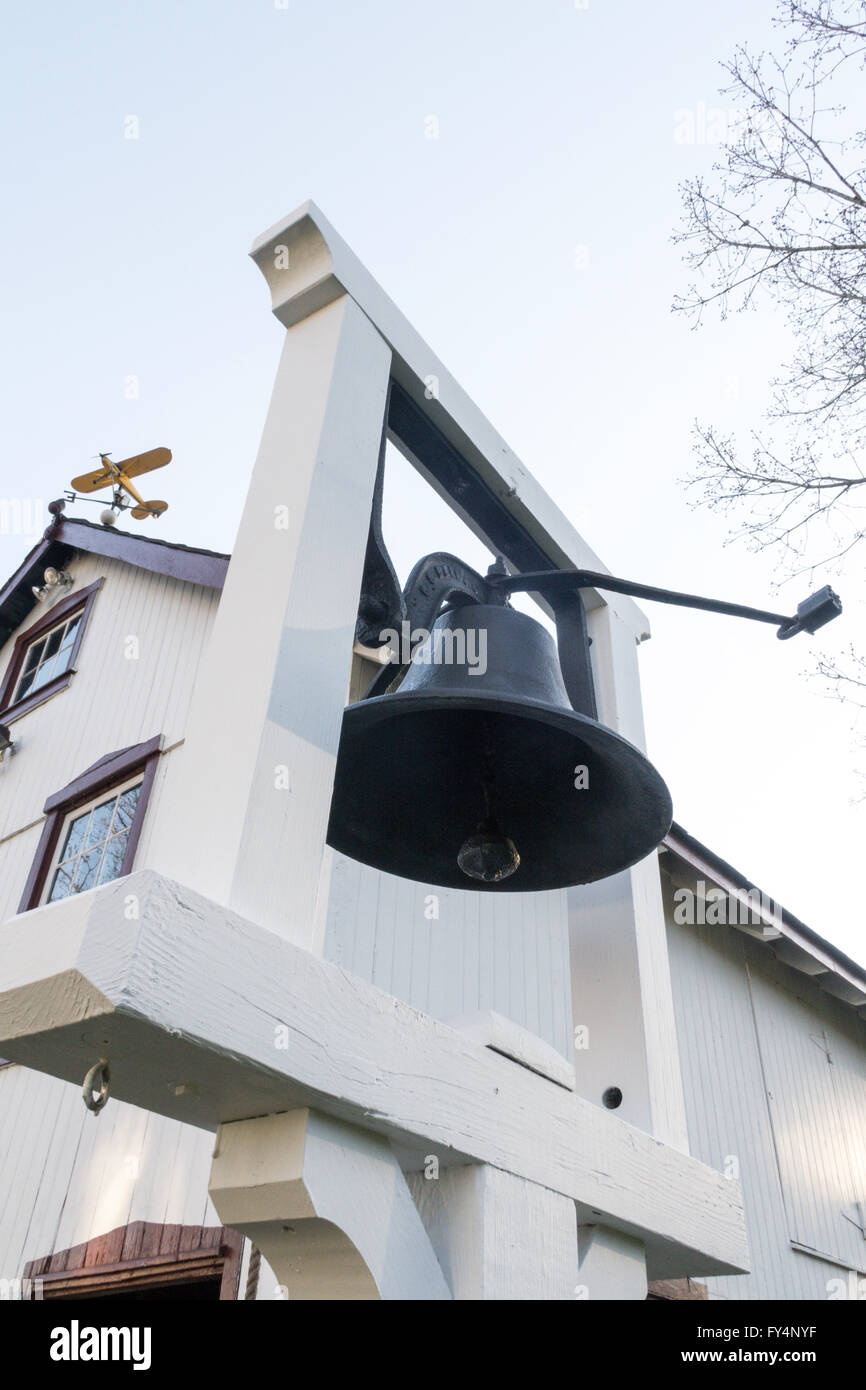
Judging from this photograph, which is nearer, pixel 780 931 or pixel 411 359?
pixel 411 359

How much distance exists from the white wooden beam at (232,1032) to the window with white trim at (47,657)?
8.07m

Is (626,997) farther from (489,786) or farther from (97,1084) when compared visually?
(97,1084)

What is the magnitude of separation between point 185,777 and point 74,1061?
38cm

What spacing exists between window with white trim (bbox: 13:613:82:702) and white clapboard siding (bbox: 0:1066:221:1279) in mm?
3948

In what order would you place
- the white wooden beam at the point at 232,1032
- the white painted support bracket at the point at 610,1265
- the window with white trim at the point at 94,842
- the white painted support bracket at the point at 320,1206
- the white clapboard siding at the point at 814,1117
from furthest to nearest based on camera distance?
the white clapboard siding at the point at 814,1117
the window with white trim at the point at 94,842
the white painted support bracket at the point at 610,1265
the white painted support bracket at the point at 320,1206
the white wooden beam at the point at 232,1032

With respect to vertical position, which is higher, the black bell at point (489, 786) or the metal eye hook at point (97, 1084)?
the black bell at point (489, 786)

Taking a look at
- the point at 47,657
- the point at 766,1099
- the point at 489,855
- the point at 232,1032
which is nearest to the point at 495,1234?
the point at 232,1032

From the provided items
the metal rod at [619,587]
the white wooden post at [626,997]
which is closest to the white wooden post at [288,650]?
the metal rod at [619,587]

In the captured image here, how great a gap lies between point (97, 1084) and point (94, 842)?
6101 millimetres

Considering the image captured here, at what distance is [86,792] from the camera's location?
23.4ft

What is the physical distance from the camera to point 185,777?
52.9 inches

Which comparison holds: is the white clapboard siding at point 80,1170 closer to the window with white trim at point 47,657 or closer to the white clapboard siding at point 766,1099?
the white clapboard siding at point 766,1099

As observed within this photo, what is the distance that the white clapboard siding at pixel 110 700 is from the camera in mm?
7059

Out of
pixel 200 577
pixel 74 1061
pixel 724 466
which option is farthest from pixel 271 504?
pixel 200 577
